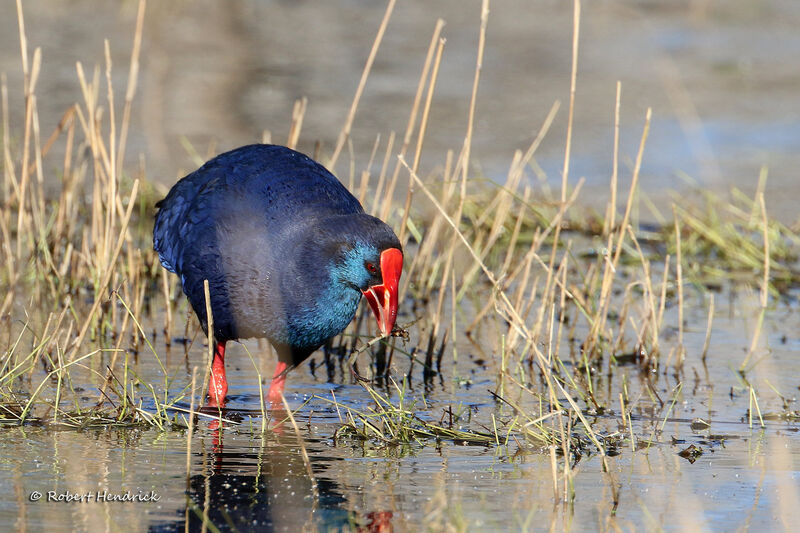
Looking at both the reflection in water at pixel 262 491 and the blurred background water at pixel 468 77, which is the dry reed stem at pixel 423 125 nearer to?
the reflection in water at pixel 262 491

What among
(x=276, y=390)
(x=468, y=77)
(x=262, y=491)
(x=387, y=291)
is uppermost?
(x=468, y=77)

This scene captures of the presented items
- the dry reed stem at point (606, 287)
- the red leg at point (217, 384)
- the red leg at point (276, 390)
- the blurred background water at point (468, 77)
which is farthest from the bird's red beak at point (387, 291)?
the blurred background water at point (468, 77)

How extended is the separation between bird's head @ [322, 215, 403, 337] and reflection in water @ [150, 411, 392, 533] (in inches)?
21.1

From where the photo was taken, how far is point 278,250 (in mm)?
4207

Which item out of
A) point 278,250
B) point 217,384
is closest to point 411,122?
point 278,250

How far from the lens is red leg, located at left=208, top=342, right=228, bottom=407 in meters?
4.51

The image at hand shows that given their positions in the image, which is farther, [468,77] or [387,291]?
[468,77]

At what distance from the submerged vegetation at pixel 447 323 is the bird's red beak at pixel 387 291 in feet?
0.59

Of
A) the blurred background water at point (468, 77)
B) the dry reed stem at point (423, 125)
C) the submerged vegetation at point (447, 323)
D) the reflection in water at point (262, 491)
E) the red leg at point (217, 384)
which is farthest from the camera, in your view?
the blurred background water at point (468, 77)

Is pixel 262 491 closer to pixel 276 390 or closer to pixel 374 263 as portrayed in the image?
pixel 374 263

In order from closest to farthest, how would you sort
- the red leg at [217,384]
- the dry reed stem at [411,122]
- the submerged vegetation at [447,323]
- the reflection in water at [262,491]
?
the reflection in water at [262,491] < the submerged vegetation at [447,323] < the red leg at [217,384] < the dry reed stem at [411,122]

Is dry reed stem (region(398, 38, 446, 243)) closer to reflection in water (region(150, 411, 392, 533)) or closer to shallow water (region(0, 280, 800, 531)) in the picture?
shallow water (region(0, 280, 800, 531))

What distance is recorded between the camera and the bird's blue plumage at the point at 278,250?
4.13m

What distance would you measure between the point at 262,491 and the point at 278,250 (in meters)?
1.01
